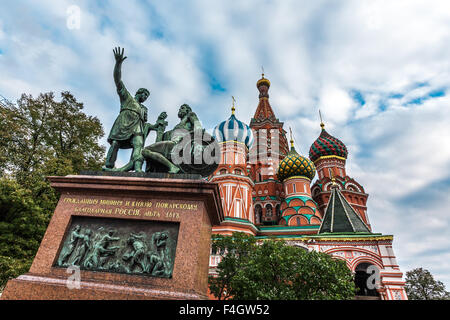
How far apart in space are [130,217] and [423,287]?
Result: 119 feet

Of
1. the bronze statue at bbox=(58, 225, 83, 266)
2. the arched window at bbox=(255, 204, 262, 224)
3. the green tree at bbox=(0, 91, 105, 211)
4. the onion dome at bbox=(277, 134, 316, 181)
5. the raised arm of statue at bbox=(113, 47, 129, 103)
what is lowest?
the bronze statue at bbox=(58, 225, 83, 266)

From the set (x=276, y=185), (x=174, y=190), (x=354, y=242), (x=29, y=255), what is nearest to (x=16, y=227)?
(x=29, y=255)

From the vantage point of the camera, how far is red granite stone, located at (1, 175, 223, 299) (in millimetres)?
4133

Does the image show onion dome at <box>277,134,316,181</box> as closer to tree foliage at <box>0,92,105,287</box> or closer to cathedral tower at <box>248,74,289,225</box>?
cathedral tower at <box>248,74,289,225</box>

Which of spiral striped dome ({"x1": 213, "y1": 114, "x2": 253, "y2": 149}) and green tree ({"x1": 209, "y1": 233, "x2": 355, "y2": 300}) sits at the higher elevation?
spiral striped dome ({"x1": 213, "y1": 114, "x2": 253, "y2": 149})

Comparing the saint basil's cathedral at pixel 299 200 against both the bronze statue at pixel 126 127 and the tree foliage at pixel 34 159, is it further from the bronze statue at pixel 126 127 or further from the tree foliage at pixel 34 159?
the bronze statue at pixel 126 127

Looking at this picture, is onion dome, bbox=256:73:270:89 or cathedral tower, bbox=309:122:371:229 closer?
cathedral tower, bbox=309:122:371:229

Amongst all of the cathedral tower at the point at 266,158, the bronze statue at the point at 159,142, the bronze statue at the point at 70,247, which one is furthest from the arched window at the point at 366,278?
the bronze statue at the point at 70,247

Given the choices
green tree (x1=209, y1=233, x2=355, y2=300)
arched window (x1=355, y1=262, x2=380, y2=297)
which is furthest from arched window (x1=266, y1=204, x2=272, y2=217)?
green tree (x1=209, y1=233, x2=355, y2=300)

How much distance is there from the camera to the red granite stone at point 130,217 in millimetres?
4133

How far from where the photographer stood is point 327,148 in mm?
36875

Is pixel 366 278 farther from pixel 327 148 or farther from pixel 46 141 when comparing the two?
pixel 327 148

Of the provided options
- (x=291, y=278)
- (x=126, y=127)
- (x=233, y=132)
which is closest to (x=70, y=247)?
(x=126, y=127)
